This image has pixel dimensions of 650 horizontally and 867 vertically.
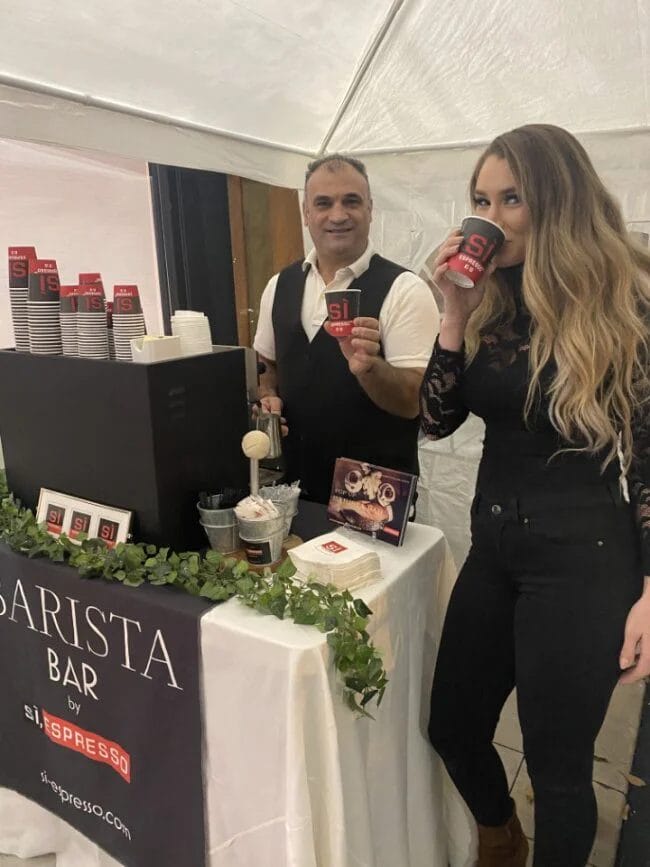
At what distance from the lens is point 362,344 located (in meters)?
1.38

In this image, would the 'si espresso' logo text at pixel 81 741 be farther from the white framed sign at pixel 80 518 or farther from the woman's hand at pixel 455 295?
the woman's hand at pixel 455 295

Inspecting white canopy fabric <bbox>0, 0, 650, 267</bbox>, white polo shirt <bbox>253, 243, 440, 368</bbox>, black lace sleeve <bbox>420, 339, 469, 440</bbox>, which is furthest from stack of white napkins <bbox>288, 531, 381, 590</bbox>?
white canopy fabric <bbox>0, 0, 650, 267</bbox>

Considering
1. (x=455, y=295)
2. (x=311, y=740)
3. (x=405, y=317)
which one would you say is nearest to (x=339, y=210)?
(x=405, y=317)

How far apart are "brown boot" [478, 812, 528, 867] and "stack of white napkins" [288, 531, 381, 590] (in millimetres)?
731

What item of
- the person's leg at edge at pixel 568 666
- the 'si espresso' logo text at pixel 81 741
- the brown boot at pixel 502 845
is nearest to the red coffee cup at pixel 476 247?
the person's leg at edge at pixel 568 666

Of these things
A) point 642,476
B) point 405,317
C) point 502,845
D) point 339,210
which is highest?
point 339,210

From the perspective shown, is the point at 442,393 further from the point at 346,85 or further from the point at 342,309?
the point at 346,85

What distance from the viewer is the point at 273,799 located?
1061 millimetres

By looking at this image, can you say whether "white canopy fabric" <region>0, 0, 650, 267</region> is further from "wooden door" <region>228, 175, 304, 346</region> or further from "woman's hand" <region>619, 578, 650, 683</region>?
"woman's hand" <region>619, 578, 650, 683</region>

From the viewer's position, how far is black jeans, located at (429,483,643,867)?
1107 millimetres

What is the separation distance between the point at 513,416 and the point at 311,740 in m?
0.66

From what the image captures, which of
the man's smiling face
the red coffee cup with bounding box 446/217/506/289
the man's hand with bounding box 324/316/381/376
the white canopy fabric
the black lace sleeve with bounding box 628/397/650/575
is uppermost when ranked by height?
the white canopy fabric

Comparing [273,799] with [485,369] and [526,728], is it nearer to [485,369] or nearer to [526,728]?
[526,728]

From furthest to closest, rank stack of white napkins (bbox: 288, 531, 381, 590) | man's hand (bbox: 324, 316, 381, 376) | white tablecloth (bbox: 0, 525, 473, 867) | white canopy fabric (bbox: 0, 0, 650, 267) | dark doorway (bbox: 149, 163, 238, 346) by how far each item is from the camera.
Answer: dark doorway (bbox: 149, 163, 238, 346) → white canopy fabric (bbox: 0, 0, 650, 267) → man's hand (bbox: 324, 316, 381, 376) → stack of white napkins (bbox: 288, 531, 381, 590) → white tablecloth (bbox: 0, 525, 473, 867)
